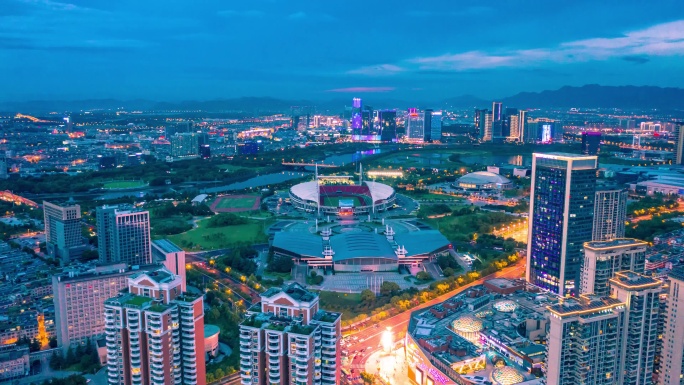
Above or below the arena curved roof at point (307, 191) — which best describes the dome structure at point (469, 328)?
below

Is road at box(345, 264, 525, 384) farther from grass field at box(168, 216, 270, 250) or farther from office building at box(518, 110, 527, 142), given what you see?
office building at box(518, 110, 527, 142)

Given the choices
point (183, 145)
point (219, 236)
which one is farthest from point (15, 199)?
point (183, 145)

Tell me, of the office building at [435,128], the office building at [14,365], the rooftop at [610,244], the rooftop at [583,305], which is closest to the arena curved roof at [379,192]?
the rooftop at [610,244]

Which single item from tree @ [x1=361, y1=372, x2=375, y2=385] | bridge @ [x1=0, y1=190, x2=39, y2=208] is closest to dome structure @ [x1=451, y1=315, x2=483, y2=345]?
tree @ [x1=361, y1=372, x2=375, y2=385]

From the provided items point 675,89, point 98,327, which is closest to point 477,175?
point 98,327

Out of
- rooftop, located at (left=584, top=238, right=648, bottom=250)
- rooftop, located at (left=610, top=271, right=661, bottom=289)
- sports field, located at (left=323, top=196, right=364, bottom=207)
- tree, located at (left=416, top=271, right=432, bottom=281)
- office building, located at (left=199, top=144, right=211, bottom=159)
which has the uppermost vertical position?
rooftop, located at (left=584, top=238, right=648, bottom=250)

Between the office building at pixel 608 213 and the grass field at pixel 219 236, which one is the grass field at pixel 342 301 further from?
the office building at pixel 608 213

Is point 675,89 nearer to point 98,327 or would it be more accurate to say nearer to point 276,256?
point 276,256
